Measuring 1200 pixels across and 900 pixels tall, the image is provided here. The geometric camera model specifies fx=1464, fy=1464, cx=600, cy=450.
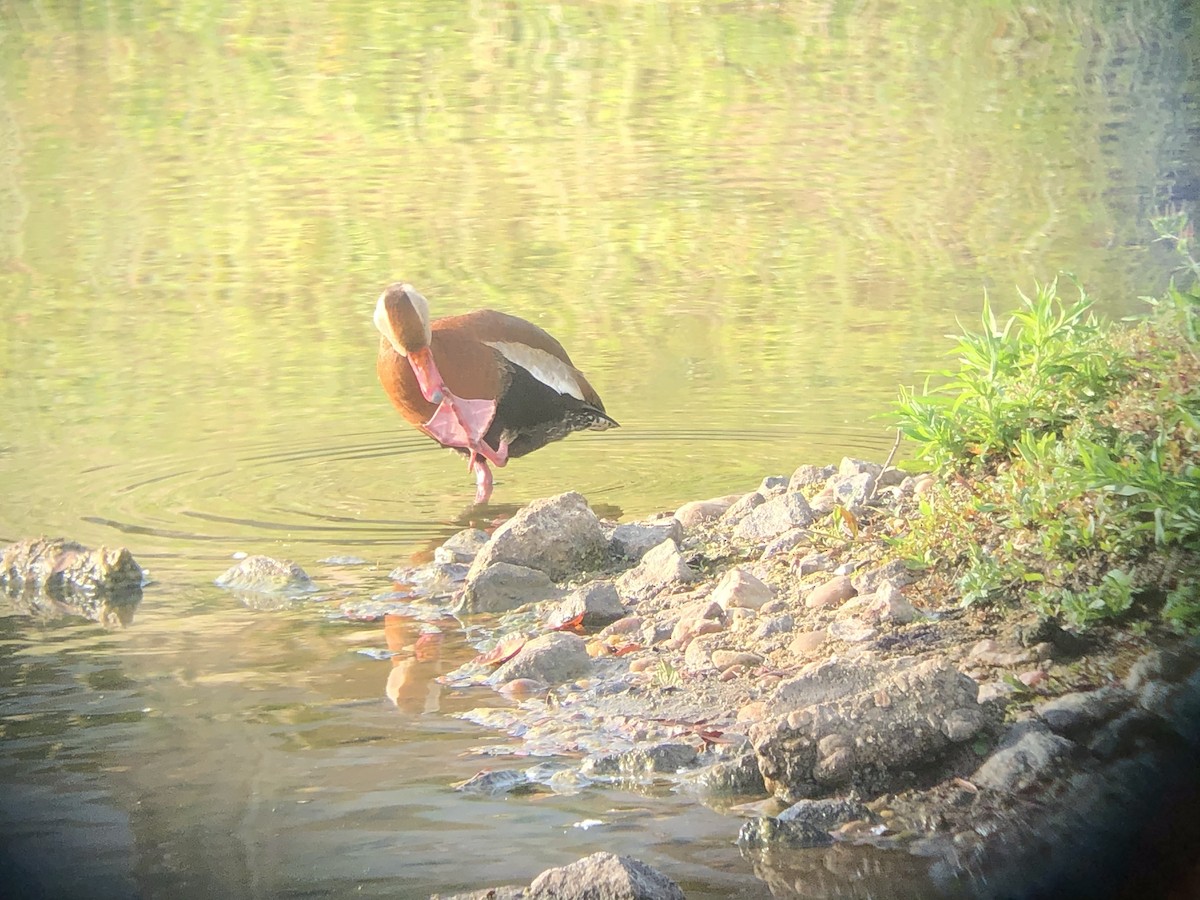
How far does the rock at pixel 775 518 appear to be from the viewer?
423 cm

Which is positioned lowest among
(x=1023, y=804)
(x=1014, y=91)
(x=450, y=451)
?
(x=450, y=451)

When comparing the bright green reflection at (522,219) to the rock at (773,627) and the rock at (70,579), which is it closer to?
the rock at (70,579)

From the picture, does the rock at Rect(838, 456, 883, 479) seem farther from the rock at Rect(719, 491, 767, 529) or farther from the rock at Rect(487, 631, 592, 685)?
the rock at Rect(487, 631, 592, 685)

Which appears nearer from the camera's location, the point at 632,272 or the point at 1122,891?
the point at 1122,891

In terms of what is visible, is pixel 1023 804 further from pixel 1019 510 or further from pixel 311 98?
pixel 311 98

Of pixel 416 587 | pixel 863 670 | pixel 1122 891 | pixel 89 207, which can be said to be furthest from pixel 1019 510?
pixel 89 207

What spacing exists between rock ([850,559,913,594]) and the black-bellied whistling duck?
2594 millimetres

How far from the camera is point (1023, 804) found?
2.53 metres

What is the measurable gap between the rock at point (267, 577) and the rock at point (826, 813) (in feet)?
7.64

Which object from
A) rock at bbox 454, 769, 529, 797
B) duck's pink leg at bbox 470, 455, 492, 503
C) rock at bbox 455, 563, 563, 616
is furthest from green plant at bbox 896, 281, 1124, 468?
duck's pink leg at bbox 470, 455, 492, 503

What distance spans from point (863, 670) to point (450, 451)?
421 centimetres

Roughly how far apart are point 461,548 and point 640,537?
0.66m

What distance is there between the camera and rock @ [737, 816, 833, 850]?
8.24ft

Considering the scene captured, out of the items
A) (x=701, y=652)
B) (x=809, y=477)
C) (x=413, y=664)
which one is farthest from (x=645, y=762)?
(x=809, y=477)
